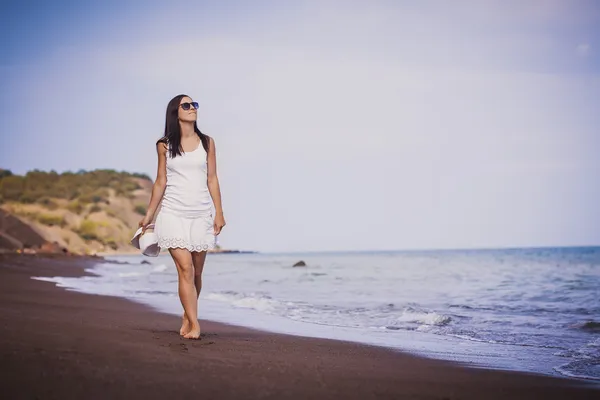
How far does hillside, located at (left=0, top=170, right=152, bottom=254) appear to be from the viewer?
3120 inches

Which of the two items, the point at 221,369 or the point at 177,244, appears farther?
the point at 177,244

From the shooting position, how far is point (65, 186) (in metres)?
98.1

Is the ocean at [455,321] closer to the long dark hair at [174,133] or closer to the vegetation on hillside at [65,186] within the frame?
the long dark hair at [174,133]

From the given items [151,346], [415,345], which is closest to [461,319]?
[415,345]

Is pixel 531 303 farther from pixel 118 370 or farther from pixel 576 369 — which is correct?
pixel 118 370

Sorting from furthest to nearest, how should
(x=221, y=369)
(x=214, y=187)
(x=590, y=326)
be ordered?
(x=590, y=326) → (x=214, y=187) → (x=221, y=369)

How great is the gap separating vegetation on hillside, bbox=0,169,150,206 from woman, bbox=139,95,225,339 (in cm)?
8760

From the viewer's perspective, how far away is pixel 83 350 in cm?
396

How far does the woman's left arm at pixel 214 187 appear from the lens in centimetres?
545

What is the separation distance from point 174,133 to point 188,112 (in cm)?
21

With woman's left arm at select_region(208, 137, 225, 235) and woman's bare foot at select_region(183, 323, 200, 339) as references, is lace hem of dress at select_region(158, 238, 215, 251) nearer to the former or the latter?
woman's left arm at select_region(208, 137, 225, 235)

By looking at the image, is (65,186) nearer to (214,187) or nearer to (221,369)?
(214,187)

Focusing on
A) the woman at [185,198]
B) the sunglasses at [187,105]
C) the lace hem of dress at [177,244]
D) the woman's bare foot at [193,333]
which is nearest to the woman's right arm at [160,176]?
the woman at [185,198]

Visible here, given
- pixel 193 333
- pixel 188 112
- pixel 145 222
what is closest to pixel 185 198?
pixel 145 222
